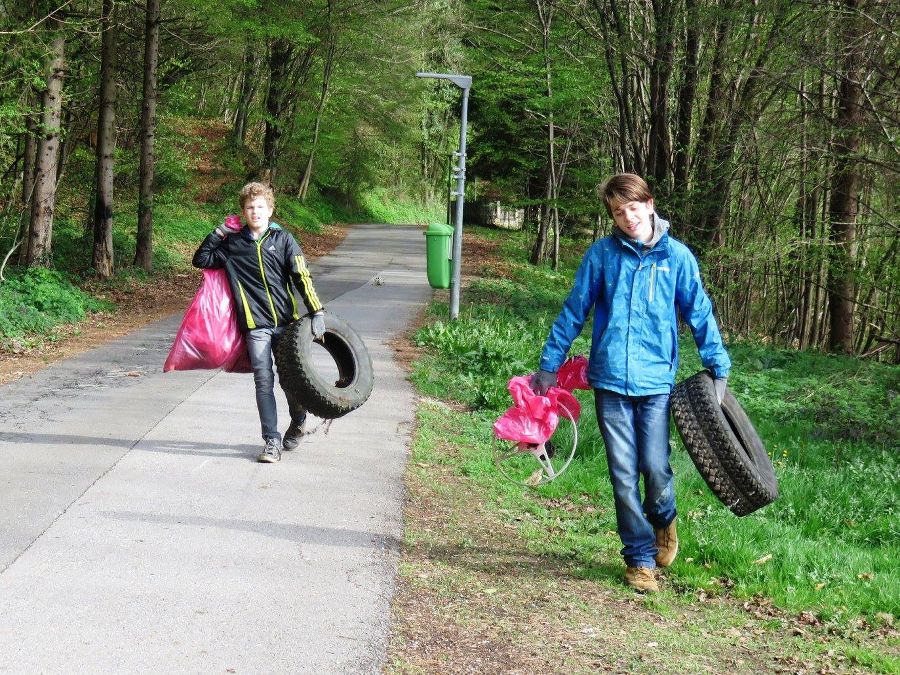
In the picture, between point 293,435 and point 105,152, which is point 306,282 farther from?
point 105,152

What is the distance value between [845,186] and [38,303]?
13301 mm

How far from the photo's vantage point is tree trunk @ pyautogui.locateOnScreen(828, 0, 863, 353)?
10.8 meters

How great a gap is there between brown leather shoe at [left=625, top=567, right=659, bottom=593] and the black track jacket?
295 cm

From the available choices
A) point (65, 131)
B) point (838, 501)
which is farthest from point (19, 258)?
point (838, 501)

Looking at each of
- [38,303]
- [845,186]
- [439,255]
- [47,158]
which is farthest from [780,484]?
[47,158]

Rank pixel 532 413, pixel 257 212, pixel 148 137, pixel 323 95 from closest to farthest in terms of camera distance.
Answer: pixel 532 413, pixel 257 212, pixel 148 137, pixel 323 95

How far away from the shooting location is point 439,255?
53.6ft

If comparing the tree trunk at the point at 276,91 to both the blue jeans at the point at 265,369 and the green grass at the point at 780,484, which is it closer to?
the green grass at the point at 780,484

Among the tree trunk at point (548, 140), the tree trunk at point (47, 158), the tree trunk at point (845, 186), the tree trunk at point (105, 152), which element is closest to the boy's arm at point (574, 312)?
the tree trunk at point (845, 186)

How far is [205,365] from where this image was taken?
21.9 ft

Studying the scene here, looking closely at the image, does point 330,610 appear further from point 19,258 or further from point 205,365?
point 19,258

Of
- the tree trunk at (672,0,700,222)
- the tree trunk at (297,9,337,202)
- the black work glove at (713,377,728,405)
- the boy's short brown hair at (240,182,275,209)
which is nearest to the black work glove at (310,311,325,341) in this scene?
the boy's short brown hair at (240,182,275,209)

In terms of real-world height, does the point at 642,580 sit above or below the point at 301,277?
below

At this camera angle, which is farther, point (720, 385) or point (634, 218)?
point (720, 385)
